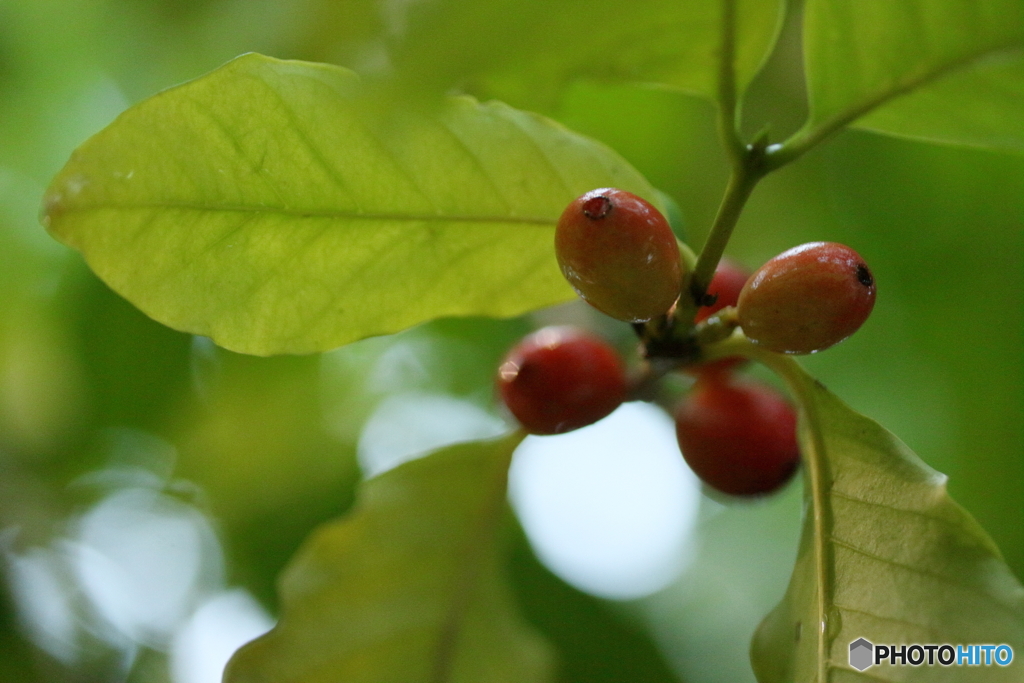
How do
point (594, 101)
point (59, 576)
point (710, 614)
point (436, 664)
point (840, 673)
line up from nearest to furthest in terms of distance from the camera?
point (840, 673)
point (436, 664)
point (594, 101)
point (59, 576)
point (710, 614)

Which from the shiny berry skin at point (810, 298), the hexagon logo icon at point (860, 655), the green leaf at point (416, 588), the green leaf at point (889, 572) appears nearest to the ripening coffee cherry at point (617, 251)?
the shiny berry skin at point (810, 298)

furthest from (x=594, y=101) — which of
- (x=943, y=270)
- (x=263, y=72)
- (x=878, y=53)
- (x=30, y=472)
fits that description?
(x=30, y=472)

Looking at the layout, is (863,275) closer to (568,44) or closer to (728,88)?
(728,88)

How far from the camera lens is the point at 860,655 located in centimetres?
114

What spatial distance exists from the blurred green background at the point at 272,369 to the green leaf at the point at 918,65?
1.01 m

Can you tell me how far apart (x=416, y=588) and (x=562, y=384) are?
0.49 meters

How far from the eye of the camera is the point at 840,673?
1.13 metres

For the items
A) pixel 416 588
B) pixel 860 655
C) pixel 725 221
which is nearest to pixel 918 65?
pixel 725 221

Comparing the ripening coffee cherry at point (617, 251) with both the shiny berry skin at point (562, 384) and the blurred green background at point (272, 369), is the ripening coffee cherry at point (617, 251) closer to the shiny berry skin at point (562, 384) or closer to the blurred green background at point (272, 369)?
the shiny berry skin at point (562, 384)

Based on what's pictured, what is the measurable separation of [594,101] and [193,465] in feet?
5.14

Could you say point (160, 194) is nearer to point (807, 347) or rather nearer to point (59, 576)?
point (807, 347)

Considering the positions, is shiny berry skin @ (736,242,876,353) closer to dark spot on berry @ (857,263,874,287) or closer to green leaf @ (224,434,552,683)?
dark spot on berry @ (857,263,874,287)

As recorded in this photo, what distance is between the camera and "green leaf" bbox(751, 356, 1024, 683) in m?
1.14

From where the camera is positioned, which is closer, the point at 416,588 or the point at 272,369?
the point at 416,588
